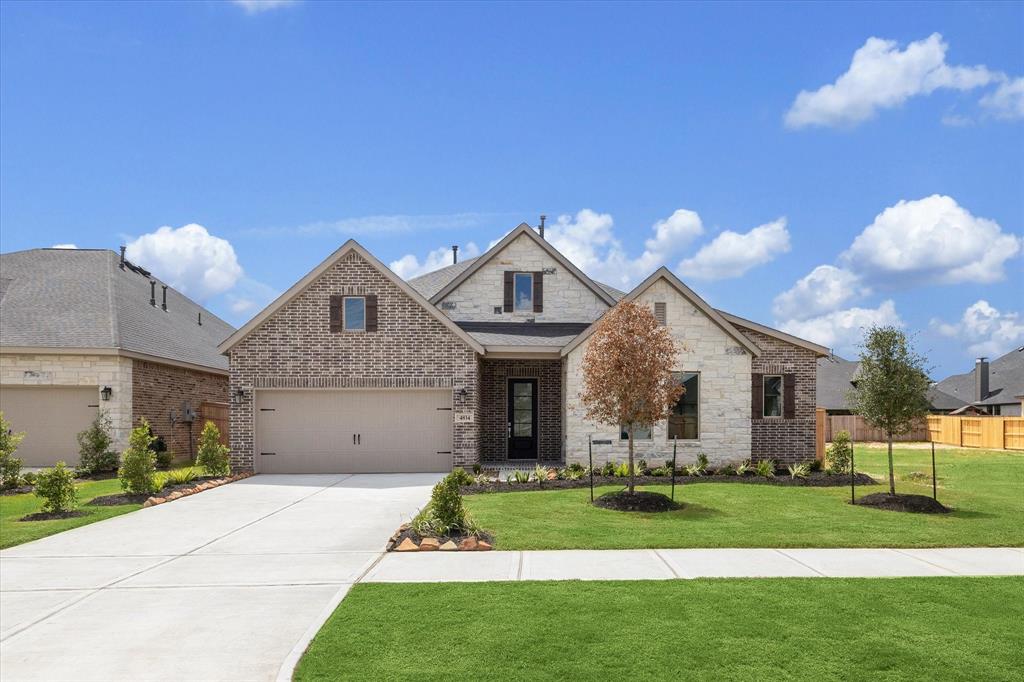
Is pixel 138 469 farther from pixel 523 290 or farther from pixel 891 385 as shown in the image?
pixel 891 385

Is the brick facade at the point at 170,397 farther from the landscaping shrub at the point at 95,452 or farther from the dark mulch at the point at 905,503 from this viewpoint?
the dark mulch at the point at 905,503

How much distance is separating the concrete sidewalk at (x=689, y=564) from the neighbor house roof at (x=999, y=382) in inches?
1540

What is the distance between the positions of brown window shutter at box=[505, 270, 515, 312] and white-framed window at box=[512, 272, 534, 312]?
0.23 feet

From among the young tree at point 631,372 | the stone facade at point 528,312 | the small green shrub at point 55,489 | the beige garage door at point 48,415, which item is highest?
the stone facade at point 528,312

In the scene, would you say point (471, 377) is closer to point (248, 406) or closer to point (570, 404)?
point (570, 404)

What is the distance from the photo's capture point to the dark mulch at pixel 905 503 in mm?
13219

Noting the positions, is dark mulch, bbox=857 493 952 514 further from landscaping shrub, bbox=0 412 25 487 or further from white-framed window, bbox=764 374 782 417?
landscaping shrub, bbox=0 412 25 487

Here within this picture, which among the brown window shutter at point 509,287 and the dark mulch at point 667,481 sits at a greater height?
the brown window shutter at point 509,287

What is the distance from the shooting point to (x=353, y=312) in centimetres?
1934

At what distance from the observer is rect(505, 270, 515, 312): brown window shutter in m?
22.7

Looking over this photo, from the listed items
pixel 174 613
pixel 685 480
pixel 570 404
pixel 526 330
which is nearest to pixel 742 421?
pixel 685 480

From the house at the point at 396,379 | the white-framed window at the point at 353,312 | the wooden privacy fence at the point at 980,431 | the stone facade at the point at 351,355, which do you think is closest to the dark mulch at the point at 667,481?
the house at the point at 396,379

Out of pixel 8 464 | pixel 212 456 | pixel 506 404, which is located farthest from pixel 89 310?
pixel 506 404

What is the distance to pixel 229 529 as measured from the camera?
1186 cm
